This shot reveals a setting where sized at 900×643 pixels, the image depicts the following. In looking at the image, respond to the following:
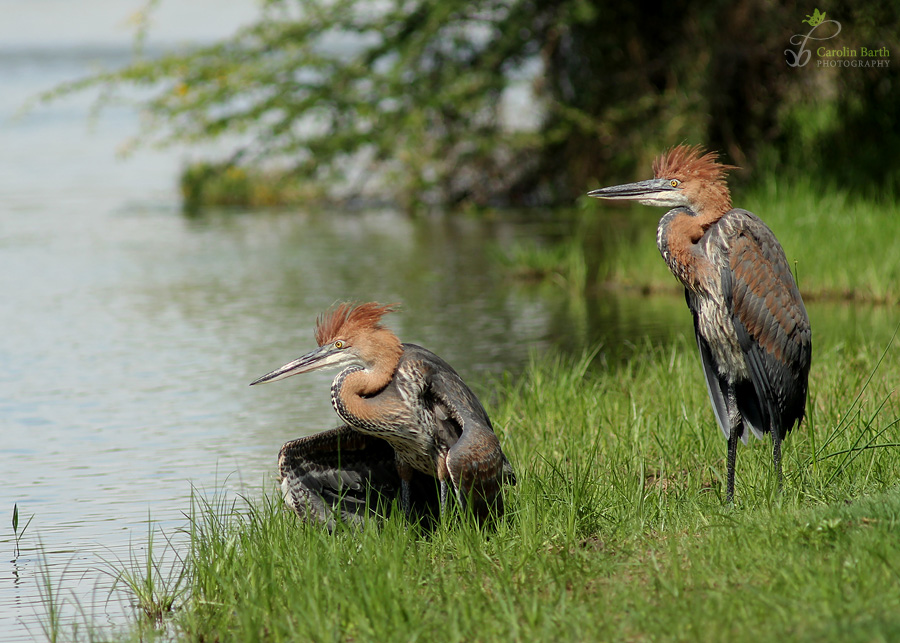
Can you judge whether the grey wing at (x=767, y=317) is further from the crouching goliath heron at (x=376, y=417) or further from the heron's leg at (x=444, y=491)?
the heron's leg at (x=444, y=491)

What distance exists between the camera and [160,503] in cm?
608

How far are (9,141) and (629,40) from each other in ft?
73.8

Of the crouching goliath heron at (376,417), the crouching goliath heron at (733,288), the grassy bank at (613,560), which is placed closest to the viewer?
the grassy bank at (613,560)

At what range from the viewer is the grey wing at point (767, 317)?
5363 millimetres

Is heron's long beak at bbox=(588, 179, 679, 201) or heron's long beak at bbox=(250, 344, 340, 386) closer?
heron's long beak at bbox=(250, 344, 340, 386)

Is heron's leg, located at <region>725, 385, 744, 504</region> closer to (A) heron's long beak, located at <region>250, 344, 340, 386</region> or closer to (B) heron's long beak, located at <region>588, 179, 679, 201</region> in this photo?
(B) heron's long beak, located at <region>588, 179, 679, 201</region>

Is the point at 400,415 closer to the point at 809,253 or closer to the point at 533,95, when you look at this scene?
the point at 809,253

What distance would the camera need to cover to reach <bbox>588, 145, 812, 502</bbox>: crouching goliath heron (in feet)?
17.7

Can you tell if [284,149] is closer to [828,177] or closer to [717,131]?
[717,131]

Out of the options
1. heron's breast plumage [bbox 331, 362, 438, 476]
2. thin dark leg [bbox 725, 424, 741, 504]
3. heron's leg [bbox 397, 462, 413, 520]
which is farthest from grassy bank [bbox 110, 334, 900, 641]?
heron's breast plumage [bbox 331, 362, 438, 476]

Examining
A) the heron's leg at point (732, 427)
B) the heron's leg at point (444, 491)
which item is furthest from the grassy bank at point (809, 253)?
the heron's leg at point (444, 491)


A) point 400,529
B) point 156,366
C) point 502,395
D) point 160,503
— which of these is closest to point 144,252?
point 156,366

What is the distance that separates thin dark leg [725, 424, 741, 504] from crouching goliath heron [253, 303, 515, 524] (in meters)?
0.94

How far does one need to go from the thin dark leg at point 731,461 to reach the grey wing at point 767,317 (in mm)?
175
